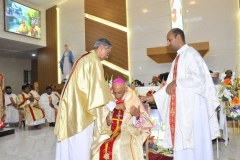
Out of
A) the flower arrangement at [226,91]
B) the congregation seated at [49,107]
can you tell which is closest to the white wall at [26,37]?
the congregation seated at [49,107]

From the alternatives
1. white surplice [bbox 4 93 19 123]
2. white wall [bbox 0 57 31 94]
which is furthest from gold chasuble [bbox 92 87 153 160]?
white wall [bbox 0 57 31 94]

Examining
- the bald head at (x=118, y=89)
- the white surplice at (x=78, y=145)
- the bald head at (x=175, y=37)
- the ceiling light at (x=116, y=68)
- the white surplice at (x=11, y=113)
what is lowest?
the white surplice at (x=11, y=113)

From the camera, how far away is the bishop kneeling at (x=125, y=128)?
8.82ft

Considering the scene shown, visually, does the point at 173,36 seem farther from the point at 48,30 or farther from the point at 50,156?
the point at 48,30

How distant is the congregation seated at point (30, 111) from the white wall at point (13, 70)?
20.0 ft

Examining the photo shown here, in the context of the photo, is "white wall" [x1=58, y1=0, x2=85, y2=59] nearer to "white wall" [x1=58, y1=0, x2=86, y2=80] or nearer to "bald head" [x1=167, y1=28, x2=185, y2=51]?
"white wall" [x1=58, y1=0, x2=86, y2=80]

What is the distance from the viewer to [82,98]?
2457 mm

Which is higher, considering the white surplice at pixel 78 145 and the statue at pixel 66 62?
the statue at pixel 66 62

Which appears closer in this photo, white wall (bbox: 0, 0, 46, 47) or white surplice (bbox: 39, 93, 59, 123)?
white surplice (bbox: 39, 93, 59, 123)

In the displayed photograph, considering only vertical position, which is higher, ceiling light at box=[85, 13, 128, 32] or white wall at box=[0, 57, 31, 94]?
ceiling light at box=[85, 13, 128, 32]

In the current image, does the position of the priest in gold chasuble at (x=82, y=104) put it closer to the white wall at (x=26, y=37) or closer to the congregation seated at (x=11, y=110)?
the congregation seated at (x=11, y=110)

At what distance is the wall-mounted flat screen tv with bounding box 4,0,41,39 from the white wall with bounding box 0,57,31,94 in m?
3.74

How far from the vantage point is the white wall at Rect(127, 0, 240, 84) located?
7770 mm

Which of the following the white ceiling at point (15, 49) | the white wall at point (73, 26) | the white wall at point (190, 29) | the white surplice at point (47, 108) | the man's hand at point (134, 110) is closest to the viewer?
the man's hand at point (134, 110)
